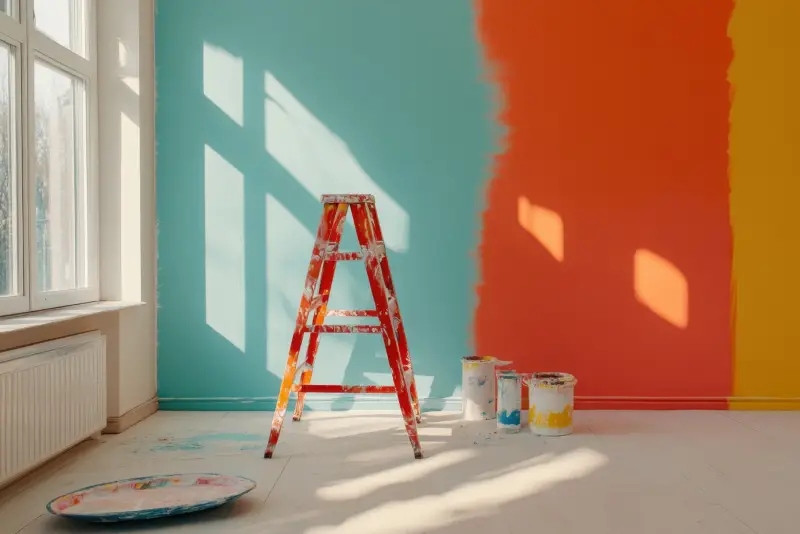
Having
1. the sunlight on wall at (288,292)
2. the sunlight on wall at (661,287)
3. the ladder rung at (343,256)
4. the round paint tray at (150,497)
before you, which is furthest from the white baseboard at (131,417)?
the sunlight on wall at (661,287)

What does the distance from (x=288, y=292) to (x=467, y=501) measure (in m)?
1.90

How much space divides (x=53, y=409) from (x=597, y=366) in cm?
266

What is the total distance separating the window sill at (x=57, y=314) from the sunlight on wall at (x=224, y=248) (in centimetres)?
45

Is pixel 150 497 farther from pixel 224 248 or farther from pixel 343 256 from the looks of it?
pixel 224 248

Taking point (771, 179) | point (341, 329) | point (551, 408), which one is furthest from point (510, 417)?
point (771, 179)

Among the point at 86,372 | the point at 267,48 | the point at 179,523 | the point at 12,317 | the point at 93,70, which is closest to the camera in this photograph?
the point at 179,523

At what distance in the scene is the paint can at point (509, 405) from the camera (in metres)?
4.02

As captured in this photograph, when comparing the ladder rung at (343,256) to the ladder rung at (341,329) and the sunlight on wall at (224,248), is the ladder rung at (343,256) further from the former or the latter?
the sunlight on wall at (224,248)

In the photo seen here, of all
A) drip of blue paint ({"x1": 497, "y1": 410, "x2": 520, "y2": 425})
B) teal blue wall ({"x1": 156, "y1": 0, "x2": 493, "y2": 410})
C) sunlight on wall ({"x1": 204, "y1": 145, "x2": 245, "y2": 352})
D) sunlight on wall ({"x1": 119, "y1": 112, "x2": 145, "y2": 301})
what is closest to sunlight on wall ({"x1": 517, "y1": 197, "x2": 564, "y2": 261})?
teal blue wall ({"x1": 156, "y1": 0, "x2": 493, "y2": 410})

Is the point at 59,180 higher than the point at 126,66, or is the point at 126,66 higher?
the point at 126,66

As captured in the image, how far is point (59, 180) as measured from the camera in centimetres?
381

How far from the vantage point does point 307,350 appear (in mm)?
4223

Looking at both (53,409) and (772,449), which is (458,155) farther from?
(53,409)

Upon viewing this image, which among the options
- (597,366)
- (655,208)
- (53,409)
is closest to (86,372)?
(53,409)
